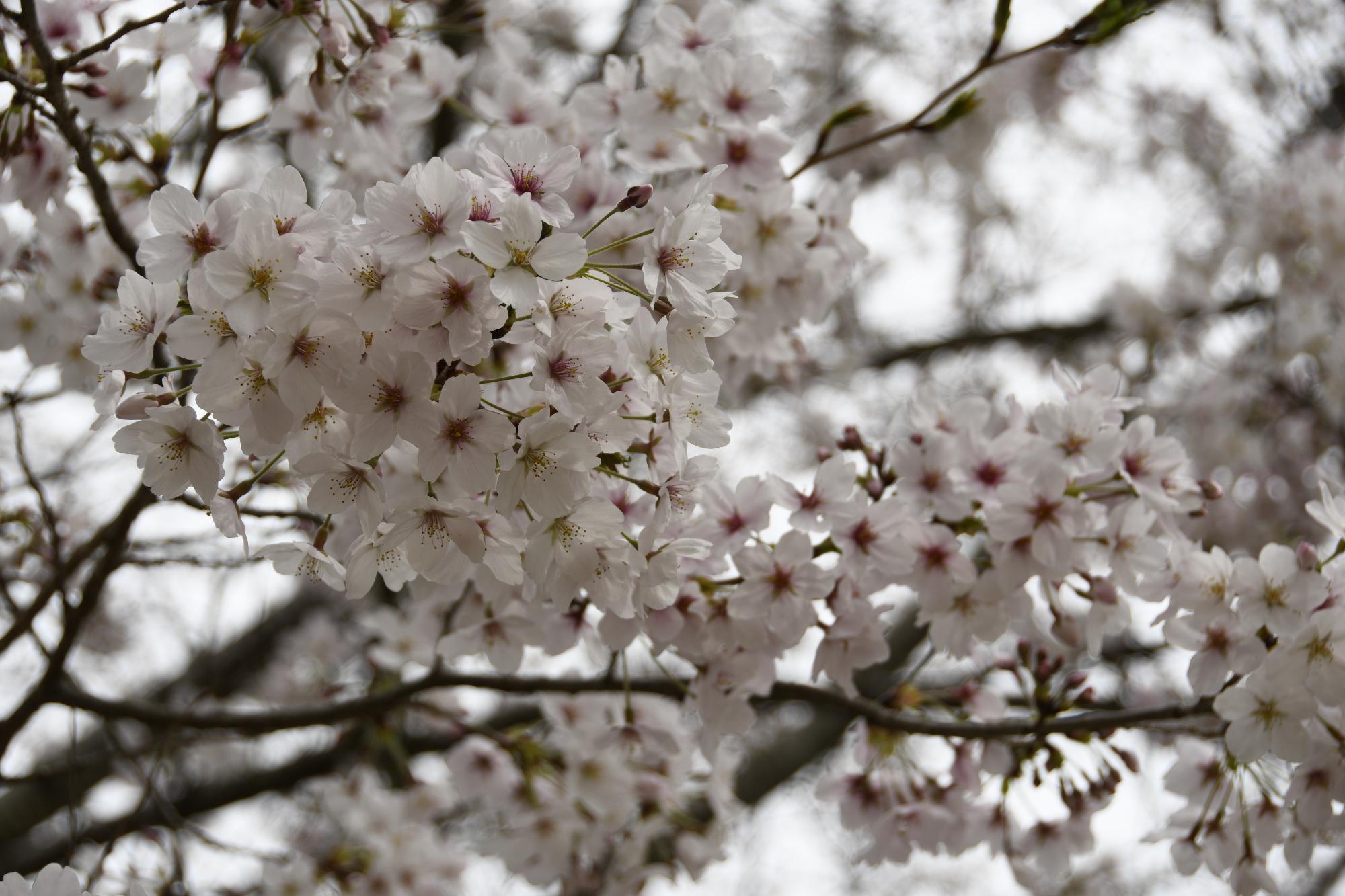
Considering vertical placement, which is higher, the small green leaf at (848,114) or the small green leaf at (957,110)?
the small green leaf at (848,114)

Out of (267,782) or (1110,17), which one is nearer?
(1110,17)

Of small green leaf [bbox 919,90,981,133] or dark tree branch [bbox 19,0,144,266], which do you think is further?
small green leaf [bbox 919,90,981,133]

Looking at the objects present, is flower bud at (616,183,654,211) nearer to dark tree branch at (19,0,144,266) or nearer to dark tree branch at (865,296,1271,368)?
dark tree branch at (19,0,144,266)

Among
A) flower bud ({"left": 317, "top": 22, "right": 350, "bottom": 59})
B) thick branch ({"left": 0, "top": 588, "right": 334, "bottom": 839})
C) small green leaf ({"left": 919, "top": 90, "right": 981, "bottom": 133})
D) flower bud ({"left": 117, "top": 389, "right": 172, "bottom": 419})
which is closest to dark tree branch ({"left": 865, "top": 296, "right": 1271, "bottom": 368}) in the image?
thick branch ({"left": 0, "top": 588, "right": 334, "bottom": 839})

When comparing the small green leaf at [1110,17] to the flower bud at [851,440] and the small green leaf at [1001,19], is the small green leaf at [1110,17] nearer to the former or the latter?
the small green leaf at [1001,19]

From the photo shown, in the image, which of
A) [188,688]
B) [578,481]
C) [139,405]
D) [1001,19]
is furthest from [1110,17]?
[188,688]

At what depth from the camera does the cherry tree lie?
1.54m

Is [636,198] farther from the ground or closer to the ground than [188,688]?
farther from the ground

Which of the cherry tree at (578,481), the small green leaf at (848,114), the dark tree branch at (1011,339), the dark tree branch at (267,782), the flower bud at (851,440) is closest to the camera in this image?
the cherry tree at (578,481)

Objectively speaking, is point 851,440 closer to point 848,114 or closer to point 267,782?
point 848,114

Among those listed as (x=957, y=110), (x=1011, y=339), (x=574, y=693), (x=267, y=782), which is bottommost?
(x=1011, y=339)

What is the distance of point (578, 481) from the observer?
160 cm

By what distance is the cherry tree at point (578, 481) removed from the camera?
1.54 meters

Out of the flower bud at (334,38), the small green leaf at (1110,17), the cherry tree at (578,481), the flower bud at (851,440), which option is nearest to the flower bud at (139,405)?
the cherry tree at (578,481)
